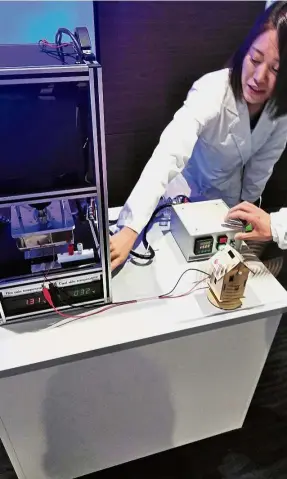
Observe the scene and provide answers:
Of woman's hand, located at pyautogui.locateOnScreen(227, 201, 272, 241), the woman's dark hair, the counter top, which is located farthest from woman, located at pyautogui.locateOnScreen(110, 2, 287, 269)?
woman's hand, located at pyautogui.locateOnScreen(227, 201, 272, 241)

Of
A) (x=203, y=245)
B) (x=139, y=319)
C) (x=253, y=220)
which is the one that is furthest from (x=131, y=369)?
(x=253, y=220)

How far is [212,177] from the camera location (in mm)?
1433

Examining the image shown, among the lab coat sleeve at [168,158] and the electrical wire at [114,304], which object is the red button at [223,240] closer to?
the electrical wire at [114,304]

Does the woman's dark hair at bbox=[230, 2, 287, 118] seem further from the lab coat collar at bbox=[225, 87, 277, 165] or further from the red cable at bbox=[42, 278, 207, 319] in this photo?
the red cable at bbox=[42, 278, 207, 319]

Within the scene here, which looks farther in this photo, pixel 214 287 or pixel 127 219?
pixel 127 219

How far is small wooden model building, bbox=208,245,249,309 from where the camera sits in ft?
2.75

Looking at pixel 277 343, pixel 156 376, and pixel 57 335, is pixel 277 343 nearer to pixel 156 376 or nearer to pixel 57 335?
pixel 156 376

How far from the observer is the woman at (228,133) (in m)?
1.03

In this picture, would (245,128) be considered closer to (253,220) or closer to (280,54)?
(280,54)

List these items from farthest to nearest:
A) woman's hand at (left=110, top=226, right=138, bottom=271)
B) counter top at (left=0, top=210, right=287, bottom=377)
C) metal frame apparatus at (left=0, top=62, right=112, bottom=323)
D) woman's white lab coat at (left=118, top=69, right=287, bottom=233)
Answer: woman's white lab coat at (left=118, top=69, right=287, bottom=233) → woman's hand at (left=110, top=226, right=138, bottom=271) → counter top at (left=0, top=210, right=287, bottom=377) → metal frame apparatus at (left=0, top=62, right=112, bottom=323)

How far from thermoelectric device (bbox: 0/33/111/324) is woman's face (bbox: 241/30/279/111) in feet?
1.89

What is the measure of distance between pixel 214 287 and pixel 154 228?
336mm

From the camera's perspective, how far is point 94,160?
0.68 m

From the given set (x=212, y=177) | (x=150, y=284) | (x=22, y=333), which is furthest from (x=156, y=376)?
(x=212, y=177)
